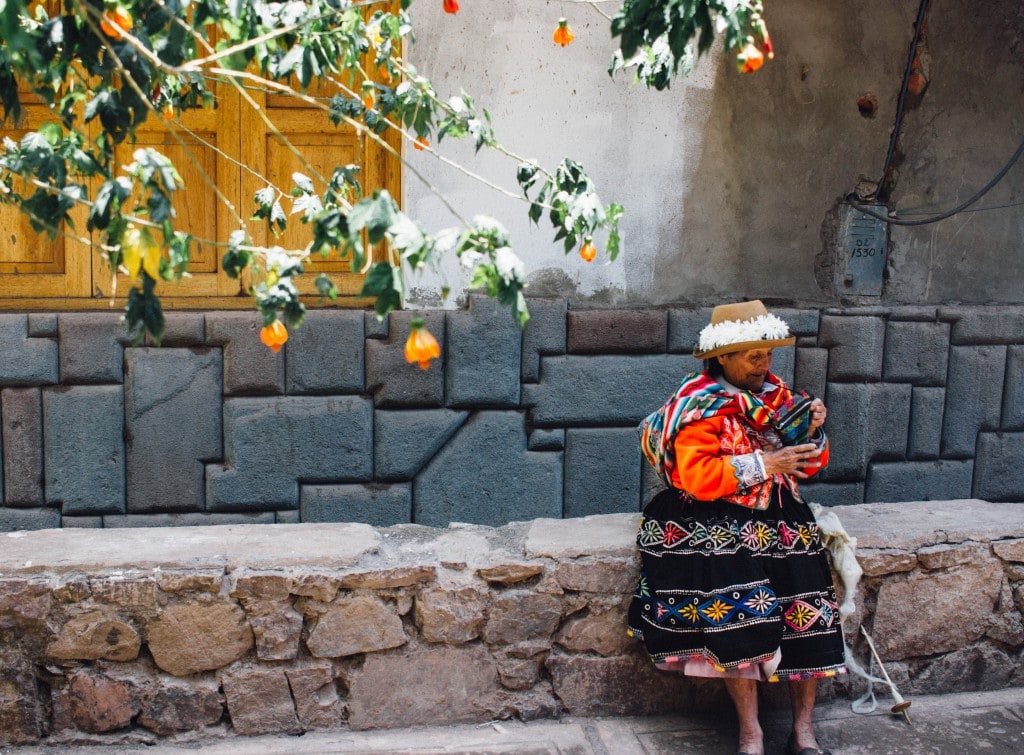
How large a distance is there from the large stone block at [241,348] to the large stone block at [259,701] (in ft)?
5.03

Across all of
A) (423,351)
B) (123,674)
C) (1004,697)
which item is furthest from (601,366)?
(423,351)

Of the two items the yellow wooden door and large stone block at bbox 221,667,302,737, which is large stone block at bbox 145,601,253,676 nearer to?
large stone block at bbox 221,667,302,737

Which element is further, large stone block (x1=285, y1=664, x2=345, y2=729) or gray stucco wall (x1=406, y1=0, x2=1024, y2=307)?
gray stucco wall (x1=406, y1=0, x2=1024, y2=307)

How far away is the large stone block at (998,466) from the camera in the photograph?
16.0 ft

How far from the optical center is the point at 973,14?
15.8 ft

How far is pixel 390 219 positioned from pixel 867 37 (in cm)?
372

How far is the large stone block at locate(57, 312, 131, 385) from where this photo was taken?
400 cm

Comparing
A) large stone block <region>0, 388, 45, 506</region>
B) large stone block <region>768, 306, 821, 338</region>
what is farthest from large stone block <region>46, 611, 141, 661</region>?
large stone block <region>768, 306, 821, 338</region>

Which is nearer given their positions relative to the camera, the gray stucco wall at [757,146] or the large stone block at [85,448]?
the large stone block at [85,448]

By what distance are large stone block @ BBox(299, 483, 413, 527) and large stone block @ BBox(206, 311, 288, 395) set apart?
1.72 feet

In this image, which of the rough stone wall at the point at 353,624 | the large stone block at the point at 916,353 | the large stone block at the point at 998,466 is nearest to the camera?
the rough stone wall at the point at 353,624

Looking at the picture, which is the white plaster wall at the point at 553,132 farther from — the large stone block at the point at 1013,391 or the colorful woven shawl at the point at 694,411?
the large stone block at the point at 1013,391

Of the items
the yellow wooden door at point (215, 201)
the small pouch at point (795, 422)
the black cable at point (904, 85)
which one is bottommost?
the small pouch at point (795, 422)

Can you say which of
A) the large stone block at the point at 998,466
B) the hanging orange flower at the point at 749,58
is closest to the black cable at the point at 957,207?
the large stone block at the point at 998,466
